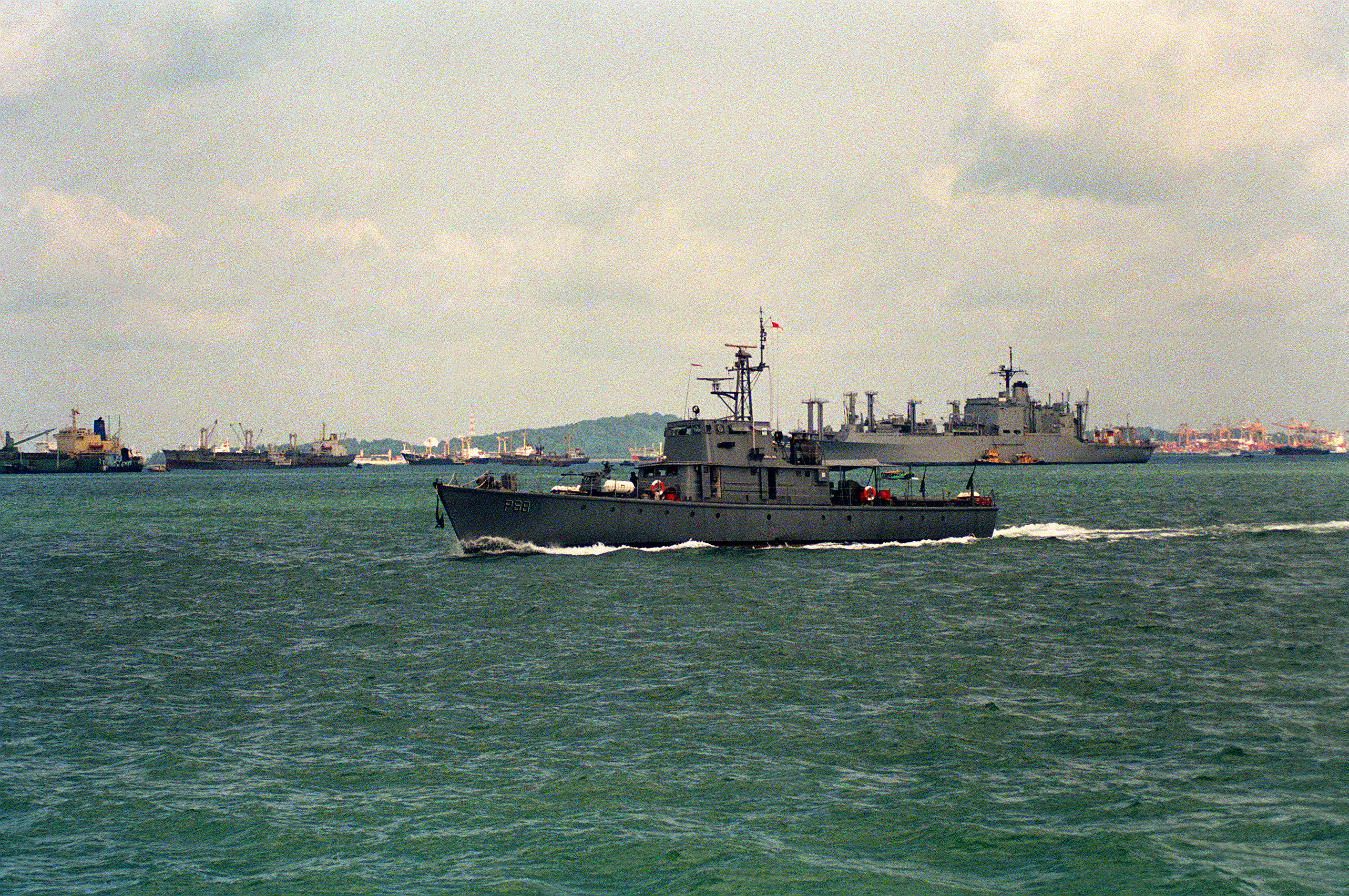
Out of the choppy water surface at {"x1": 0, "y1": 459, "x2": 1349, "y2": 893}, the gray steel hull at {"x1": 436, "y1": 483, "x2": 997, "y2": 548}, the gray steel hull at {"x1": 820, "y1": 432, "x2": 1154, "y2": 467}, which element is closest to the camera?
the choppy water surface at {"x1": 0, "y1": 459, "x2": 1349, "y2": 893}

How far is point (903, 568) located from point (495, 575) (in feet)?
58.2

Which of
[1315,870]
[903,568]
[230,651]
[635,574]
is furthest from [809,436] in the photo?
[1315,870]

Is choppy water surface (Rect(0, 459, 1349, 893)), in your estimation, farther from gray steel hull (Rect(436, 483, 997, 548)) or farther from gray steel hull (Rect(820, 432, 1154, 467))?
gray steel hull (Rect(820, 432, 1154, 467))

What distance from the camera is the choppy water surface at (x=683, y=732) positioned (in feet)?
43.3

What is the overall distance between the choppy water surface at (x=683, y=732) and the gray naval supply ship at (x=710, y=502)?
3.97 metres

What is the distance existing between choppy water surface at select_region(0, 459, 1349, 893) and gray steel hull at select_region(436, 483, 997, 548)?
3846 mm

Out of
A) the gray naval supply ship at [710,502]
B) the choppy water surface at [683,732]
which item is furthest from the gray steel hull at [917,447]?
the choppy water surface at [683,732]

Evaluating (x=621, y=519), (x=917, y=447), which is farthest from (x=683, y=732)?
(x=917, y=447)

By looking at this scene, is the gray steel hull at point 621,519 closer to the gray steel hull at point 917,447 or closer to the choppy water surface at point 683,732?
the choppy water surface at point 683,732

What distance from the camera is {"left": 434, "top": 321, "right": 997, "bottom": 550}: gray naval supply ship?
4531 cm

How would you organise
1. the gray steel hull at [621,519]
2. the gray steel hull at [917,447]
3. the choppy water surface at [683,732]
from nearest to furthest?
the choppy water surface at [683,732] < the gray steel hull at [621,519] < the gray steel hull at [917,447]

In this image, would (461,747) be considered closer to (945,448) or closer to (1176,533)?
(1176,533)

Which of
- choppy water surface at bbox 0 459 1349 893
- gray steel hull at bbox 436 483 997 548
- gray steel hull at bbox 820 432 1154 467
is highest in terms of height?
gray steel hull at bbox 820 432 1154 467

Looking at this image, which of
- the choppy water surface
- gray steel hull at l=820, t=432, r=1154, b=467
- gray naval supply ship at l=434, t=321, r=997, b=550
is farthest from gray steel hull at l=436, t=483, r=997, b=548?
gray steel hull at l=820, t=432, r=1154, b=467
